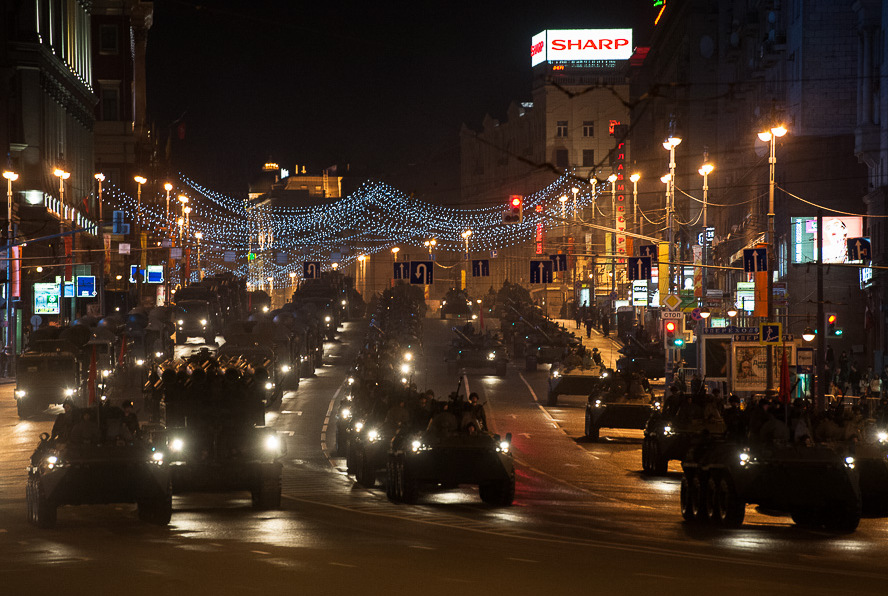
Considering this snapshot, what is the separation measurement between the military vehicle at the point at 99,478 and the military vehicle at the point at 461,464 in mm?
4590

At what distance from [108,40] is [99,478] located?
98924mm

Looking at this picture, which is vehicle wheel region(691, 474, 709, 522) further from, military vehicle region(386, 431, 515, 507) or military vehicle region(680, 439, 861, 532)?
military vehicle region(386, 431, 515, 507)

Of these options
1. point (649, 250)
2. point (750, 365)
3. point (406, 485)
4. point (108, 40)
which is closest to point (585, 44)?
point (108, 40)

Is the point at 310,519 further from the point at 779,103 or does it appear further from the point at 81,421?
the point at 779,103

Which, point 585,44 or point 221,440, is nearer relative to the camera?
point 221,440

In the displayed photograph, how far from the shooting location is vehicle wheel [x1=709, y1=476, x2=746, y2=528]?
62.5 feet

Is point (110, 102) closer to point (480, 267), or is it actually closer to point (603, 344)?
point (603, 344)

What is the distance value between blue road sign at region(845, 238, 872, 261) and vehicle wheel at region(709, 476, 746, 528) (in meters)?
29.1

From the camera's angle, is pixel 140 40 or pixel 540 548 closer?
pixel 540 548

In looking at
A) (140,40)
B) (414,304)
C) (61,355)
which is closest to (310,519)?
(61,355)

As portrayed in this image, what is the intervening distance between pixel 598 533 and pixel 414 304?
70.9m

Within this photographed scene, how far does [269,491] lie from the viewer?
20.6m

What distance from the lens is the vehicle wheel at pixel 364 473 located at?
2525cm

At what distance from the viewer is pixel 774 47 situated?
2498 inches
